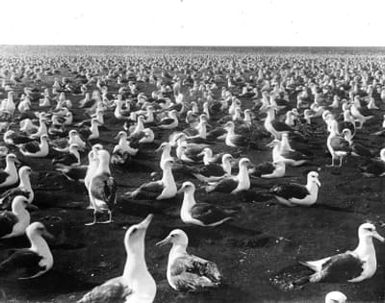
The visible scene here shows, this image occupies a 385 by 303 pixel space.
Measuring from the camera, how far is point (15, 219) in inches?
306

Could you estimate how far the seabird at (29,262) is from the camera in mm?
6961

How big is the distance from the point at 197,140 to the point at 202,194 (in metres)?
3.07

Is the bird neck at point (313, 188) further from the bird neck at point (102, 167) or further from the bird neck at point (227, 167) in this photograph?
the bird neck at point (102, 167)

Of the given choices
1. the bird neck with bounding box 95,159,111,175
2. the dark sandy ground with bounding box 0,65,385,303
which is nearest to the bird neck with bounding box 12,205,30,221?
the dark sandy ground with bounding box 0,65,385,303

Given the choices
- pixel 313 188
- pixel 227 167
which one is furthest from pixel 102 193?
pixel 313 188

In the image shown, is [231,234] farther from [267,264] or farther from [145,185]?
[145,185]

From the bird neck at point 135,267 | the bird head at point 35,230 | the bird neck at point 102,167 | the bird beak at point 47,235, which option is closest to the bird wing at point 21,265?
the bird head at point 35,230

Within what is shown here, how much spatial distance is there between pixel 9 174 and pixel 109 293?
4270 mm

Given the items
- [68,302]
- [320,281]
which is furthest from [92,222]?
[320,281]

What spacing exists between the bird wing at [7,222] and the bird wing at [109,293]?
200 cm

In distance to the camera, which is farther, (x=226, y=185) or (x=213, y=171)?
(x=213, y=171)

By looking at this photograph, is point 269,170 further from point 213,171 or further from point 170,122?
point 170,122

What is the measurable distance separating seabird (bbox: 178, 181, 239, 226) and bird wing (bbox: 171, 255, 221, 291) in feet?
4.39

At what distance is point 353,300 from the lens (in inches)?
261
